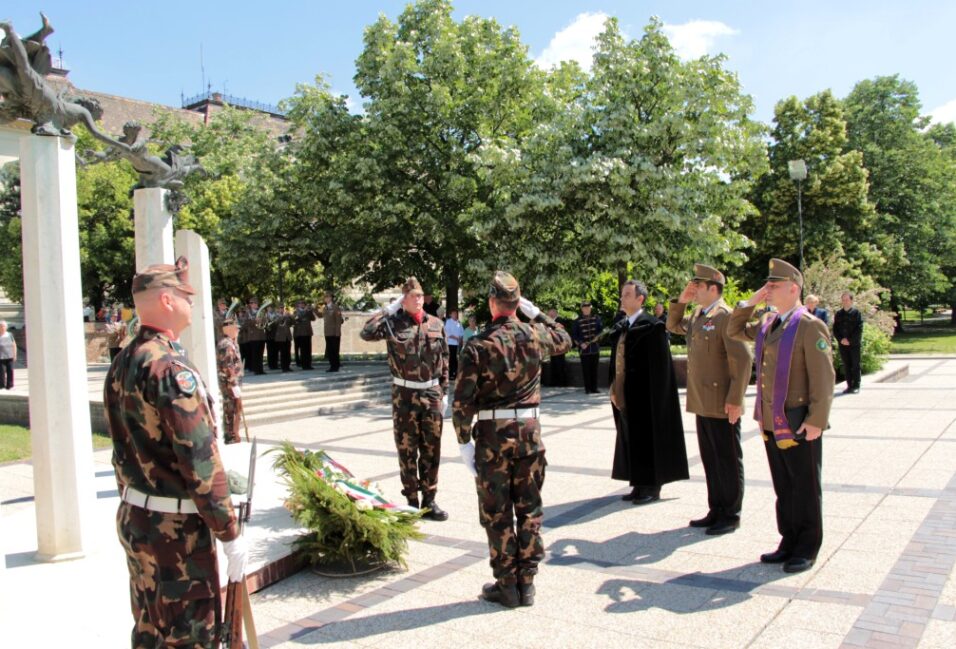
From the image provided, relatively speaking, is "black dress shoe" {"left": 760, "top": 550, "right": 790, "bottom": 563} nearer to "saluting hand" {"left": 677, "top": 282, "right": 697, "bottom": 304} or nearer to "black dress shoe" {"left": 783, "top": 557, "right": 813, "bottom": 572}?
"black dress shoe" {"left": 783, "top": 557, "right": 813, "bottom": 572}

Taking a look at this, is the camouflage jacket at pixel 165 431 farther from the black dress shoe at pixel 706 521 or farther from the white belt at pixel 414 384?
the black dress shoe at pixel 706 521

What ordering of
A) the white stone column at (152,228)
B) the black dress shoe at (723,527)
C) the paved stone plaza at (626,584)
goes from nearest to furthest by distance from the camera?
the paved stone plaza at (626,584) < the black dress shoe at (723,527) < the white stone column at (152,228)

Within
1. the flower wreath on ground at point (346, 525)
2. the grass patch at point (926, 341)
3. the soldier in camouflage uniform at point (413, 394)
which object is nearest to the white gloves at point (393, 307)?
the soldier in camouflage uniform at point (413, 394)

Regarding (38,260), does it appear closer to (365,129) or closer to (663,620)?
(663,620)

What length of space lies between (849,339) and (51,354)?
14.1 m

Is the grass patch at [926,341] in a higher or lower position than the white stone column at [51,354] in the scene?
lower

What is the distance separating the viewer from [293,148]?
2248 cm

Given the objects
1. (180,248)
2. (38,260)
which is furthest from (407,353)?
(180,248)

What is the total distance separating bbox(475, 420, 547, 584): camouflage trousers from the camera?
4625 millimetres

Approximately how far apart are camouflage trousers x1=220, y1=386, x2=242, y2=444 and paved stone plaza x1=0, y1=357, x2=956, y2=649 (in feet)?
11.7

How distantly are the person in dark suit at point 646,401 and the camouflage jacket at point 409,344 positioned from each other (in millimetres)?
1693

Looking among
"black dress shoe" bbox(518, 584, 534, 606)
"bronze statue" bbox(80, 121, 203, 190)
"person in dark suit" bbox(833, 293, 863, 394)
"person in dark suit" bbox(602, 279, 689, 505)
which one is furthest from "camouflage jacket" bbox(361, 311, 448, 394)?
"person in dark suit" bbox(833, 293, 863, 394)

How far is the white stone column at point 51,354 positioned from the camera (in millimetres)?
5547

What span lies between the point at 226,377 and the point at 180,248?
12.4 feet
